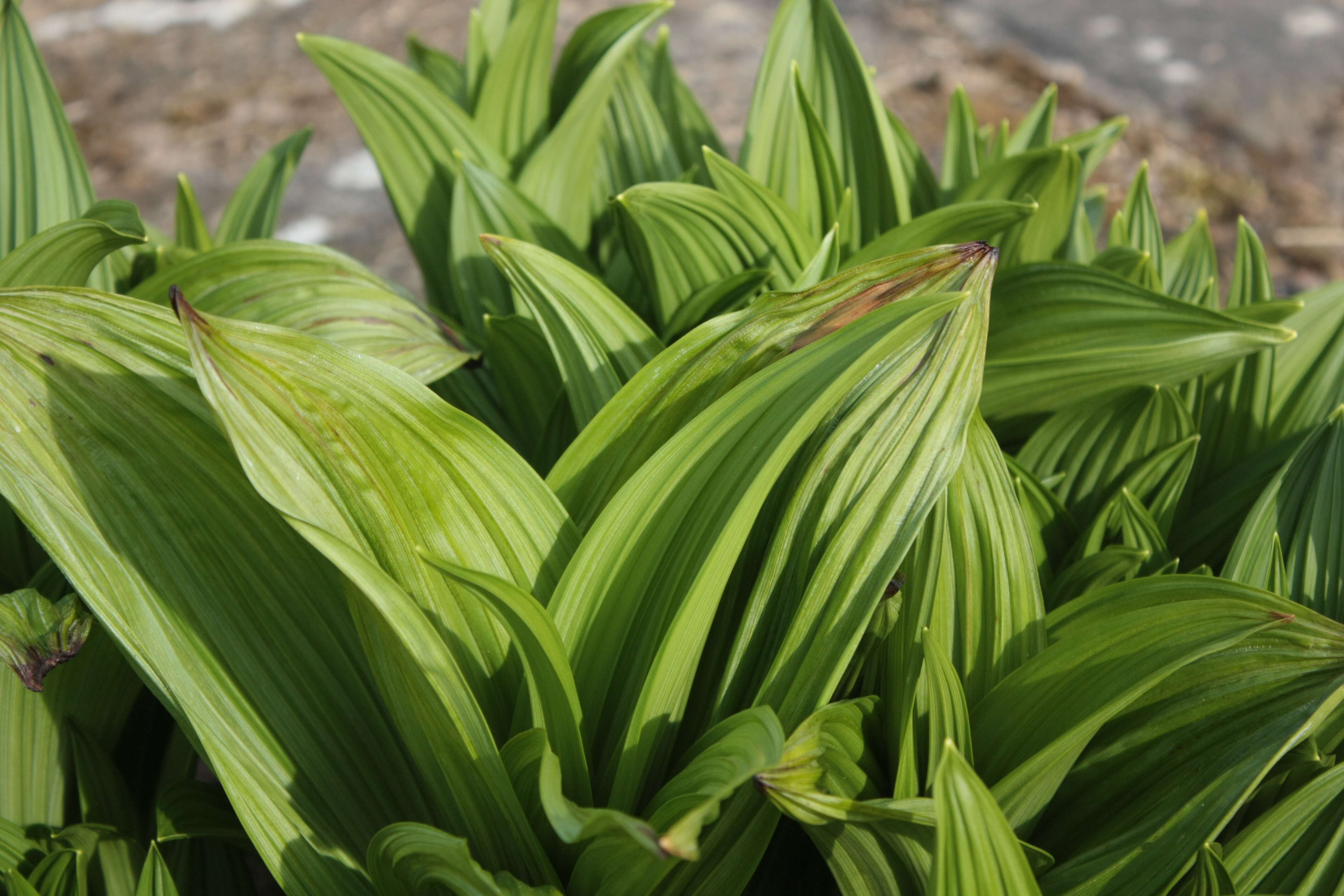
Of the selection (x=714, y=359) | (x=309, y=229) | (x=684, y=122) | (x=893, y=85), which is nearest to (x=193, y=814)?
(x=714, y=359)

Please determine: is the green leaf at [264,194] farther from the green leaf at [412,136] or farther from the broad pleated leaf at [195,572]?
the broad pleated leaf at [195,572]

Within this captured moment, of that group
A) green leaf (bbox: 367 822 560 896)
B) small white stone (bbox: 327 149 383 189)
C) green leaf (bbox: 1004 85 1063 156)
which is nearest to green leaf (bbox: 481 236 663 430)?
green leaf (bbox: 367 822 560 896)

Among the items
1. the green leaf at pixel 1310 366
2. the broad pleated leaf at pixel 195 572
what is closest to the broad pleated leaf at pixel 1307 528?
the green leaf at pixel 1310 366

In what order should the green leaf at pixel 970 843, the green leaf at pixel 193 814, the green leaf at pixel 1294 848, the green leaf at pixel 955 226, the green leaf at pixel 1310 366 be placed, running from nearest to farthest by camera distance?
the green leaf at pixel 970 843 < the green leaf at pixel 1294 848 < the green leaf at pixel 193 814 < the green leaf at pixel 955 226 < the green leaf at pixel 1310 366

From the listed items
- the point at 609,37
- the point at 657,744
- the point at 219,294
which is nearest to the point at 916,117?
the point at 609,37

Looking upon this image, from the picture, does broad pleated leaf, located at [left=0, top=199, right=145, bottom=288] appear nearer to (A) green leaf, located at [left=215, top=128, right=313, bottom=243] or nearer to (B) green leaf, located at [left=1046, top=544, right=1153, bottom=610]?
(A) green leaf, located at [left=215, top=128, right=313, bottom=243]

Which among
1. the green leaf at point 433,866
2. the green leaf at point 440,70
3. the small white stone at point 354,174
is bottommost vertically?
the green leaf at point 433,866

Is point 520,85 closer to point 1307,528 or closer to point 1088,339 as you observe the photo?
point 1088,339
